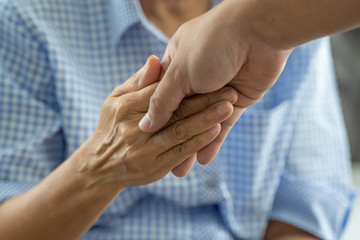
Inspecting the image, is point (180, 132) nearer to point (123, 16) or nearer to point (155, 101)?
point (155, 101)

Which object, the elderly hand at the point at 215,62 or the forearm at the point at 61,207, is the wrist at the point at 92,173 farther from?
the elderly hand at the point at 215,62

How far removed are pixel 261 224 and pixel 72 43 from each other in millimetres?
576

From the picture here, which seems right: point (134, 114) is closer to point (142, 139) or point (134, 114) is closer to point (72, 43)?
point (142, 139)

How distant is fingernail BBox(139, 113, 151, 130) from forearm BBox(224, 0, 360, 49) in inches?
8.6

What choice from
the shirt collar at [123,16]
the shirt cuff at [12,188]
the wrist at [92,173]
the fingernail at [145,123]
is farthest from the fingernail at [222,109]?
the shirt cuff at [12,188]

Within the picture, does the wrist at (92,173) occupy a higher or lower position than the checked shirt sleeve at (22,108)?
lower

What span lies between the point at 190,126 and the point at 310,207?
482 mm

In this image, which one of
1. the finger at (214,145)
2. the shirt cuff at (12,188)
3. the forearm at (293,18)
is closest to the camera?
the forearm at (293,18)

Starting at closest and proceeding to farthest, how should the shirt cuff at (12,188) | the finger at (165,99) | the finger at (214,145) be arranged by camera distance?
1. the finger at (165,99)
2. the finger at (214,145)
3. the shirt cuff at (12,188)

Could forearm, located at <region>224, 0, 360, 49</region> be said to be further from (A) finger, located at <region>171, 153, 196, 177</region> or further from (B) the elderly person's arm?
(A) finger, located at <region>171, 153, 196, 177</region>

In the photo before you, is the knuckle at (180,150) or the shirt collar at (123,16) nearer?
the knuckle at (180,150)

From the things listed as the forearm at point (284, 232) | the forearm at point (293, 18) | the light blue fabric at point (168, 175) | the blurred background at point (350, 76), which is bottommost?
the blurred background at point (350, 76)

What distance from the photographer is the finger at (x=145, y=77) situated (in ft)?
2.18

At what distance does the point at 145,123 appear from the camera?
0.66 metres
